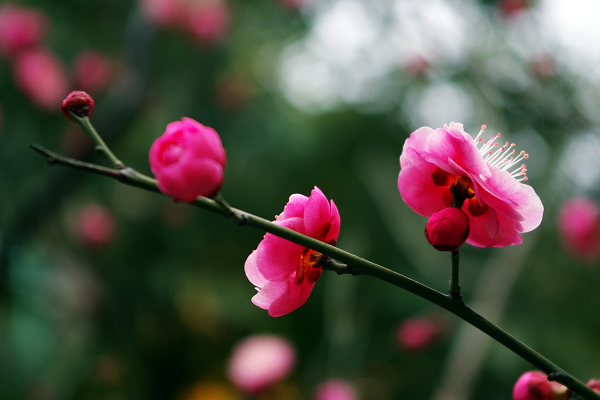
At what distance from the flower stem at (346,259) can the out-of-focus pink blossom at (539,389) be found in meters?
0.06

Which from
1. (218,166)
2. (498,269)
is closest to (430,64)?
(498,269)

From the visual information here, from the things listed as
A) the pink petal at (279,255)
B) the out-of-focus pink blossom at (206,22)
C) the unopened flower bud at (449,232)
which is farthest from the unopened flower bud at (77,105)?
the out-of-focus pink blossom at (206,22)

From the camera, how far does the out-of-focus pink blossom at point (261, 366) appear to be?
120 cm

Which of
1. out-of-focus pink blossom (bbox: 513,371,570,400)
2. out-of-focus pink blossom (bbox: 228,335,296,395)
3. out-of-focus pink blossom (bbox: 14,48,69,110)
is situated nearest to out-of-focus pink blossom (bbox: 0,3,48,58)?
out-of-focus pink blossom (bbox: 14,48,69,110)

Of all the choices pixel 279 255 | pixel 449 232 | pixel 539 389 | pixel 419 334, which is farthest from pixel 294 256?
pixel 419 334

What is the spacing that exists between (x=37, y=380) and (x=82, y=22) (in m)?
1.54

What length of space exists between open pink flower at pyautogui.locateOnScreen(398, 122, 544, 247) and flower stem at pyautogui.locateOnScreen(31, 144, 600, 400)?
7 centimetres

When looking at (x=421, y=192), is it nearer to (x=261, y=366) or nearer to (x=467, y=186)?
(x=467, y=186)

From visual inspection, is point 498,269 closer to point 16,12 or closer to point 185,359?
point 185,359

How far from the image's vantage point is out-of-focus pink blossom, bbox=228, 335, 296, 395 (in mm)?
1204

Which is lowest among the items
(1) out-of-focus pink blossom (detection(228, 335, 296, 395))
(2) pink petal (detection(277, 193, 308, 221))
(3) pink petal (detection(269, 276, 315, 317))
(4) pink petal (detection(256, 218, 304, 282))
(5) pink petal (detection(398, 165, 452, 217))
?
(1) out-of-focus pink blossom (detection(228, 335, 296, 395))

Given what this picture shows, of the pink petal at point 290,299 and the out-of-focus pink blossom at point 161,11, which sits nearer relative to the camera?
the pink petal at point 290,299

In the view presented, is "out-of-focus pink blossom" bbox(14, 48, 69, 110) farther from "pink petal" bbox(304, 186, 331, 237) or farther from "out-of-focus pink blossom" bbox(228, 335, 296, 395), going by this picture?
"pink petal" bbox(304, 186, 331, 237)

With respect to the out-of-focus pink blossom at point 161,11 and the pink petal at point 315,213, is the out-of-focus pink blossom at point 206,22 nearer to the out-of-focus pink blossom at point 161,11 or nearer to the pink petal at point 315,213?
the out-of-focus pink blossom at point 161,11
